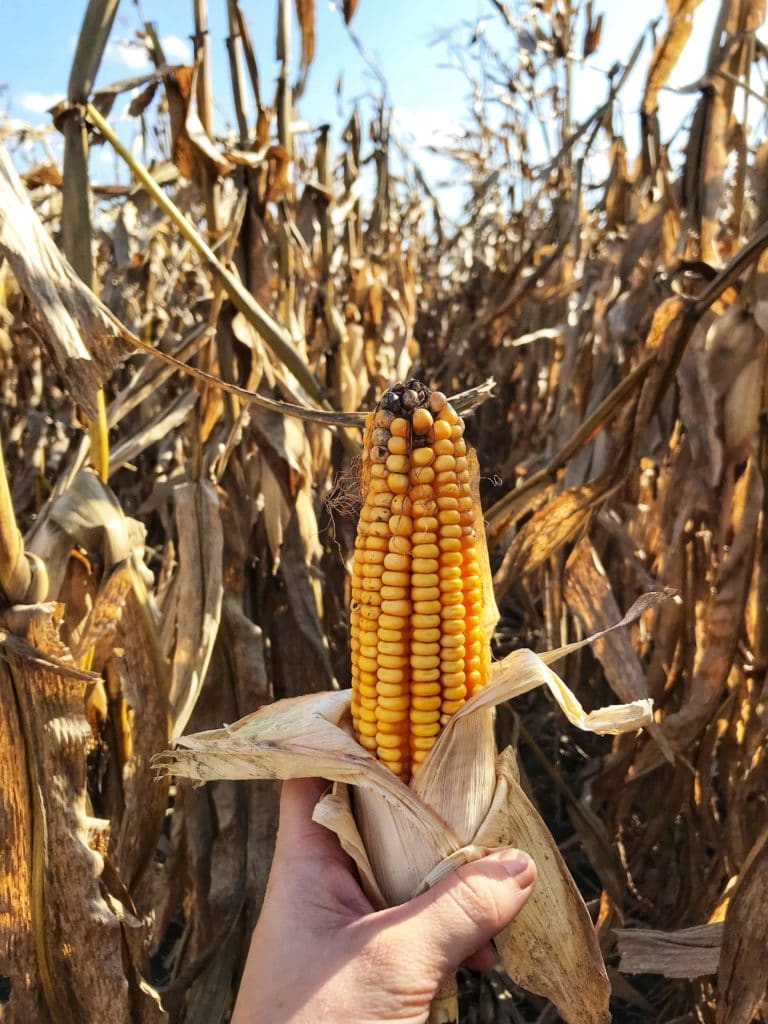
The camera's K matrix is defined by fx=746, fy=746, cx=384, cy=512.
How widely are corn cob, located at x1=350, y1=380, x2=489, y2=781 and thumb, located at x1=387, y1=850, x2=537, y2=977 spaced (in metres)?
0.19

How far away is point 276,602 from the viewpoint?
2408 millimetres

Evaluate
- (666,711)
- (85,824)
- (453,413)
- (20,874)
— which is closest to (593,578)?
(666,711)

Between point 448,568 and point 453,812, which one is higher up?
point 448,568

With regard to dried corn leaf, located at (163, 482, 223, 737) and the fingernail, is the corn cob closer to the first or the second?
the fingernail

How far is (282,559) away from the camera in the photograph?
2289 millimetres

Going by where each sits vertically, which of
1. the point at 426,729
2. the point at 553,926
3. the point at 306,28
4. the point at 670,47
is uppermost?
the point at 306,28

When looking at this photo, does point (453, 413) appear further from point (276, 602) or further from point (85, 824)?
point (276, 602)

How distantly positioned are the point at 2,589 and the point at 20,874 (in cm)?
60

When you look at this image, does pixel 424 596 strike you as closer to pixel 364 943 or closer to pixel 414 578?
pixel 414 578

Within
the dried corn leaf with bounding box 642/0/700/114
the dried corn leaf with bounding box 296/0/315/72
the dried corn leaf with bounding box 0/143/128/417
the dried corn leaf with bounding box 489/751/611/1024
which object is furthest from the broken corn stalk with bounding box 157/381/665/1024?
the dried corn leaf with bounding box 642/0/700/114

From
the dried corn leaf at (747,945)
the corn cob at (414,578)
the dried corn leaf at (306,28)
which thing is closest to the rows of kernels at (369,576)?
the corn cob at (414,578)

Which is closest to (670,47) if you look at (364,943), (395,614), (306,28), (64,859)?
(306,28)

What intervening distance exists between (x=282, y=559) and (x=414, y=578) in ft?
3.96

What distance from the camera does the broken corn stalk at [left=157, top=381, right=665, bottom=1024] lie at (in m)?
1.12
